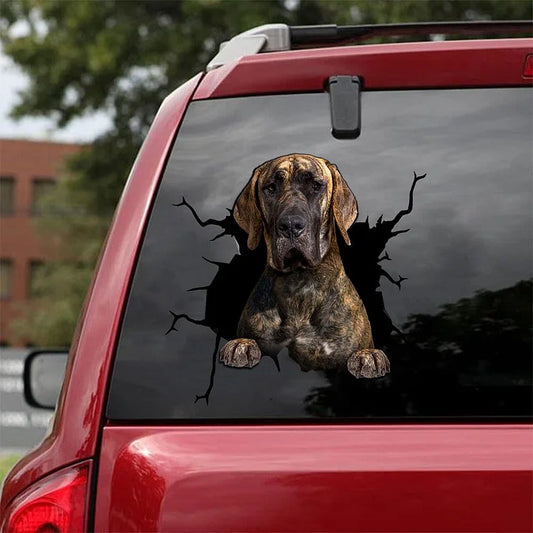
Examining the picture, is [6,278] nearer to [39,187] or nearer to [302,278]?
[39,187]

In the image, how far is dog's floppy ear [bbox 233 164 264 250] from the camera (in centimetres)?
202

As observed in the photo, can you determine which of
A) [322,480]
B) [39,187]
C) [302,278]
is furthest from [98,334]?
[39,187]

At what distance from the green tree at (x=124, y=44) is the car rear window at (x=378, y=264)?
12.9 meters

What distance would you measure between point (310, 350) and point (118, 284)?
0.39 metres

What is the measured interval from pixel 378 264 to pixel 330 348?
7.3 inches

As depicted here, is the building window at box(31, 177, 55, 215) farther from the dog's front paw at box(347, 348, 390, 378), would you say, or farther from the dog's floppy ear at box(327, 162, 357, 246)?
the dog's front paw at box(347, 348, 390, 378)

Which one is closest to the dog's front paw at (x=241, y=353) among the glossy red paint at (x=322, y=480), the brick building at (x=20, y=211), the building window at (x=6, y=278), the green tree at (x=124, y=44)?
→ the glossy red paint at (x=322, y=480)

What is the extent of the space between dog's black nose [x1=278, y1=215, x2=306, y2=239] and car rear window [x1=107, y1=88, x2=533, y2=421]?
59 millimetres

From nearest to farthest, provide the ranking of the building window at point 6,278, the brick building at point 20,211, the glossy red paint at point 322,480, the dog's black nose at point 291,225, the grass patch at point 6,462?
the glossy red paint at point 322,480, the dog's black nose at point 291,225, the grass patch at point 6,462, the brick building at point 20,211, the building window at point 6,278

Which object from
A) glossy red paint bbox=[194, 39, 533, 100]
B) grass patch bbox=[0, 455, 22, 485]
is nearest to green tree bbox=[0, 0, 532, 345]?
grass patch bbox=[0, 455, 22, 485]

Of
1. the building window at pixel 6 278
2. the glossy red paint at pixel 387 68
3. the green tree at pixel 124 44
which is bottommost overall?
the glossy red paint at pixel 387 68

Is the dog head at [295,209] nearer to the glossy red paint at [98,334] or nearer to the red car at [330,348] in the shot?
the red car at [330,348]

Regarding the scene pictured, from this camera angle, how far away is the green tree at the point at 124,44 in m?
15.3

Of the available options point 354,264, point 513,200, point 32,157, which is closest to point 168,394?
point 354,264
